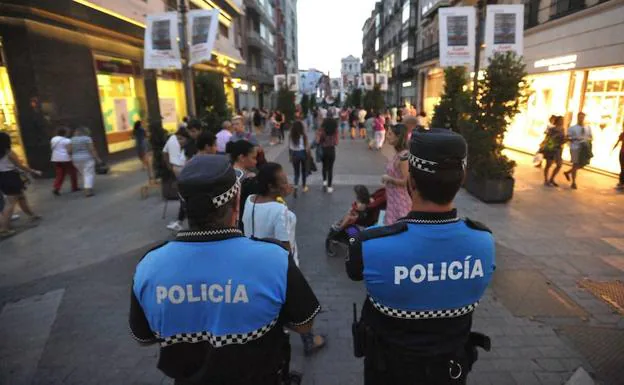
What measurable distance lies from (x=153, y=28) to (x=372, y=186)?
268 inches

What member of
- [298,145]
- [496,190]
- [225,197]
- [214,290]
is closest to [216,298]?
[214,290]

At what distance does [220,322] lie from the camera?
1.52m

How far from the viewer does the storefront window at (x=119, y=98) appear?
1448 cm

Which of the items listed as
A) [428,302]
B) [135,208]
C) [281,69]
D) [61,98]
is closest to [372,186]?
[135,208]

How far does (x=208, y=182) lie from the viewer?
1533 mm

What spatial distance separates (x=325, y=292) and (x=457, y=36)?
8.12 metres

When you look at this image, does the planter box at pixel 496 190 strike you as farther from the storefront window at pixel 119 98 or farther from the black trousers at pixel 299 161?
the storefront window at pixel 119 98

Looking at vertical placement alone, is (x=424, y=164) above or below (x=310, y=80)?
below

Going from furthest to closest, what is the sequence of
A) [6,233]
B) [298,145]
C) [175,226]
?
[298,145] → [175,226] → [6,233]

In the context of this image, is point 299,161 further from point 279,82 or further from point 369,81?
point 279,82

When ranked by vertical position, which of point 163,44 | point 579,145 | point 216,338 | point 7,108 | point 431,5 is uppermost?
point 431,5

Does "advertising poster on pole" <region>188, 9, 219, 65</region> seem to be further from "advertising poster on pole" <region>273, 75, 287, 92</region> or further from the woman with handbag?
"advertising poster on pole" <region>273, 75, 287, 92</region>

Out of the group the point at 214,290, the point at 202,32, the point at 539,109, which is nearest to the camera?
the point at 214,290

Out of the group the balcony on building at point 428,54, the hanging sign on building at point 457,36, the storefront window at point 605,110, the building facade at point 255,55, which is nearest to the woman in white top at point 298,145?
the hanging sign on building at point 457,36
